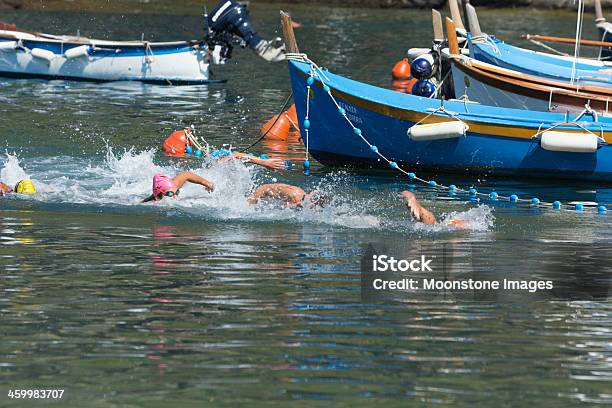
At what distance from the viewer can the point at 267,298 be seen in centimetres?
967

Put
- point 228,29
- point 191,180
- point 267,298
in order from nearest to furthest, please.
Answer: point 267,298
point 191,180
point 228,29

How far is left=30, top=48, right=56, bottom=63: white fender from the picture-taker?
2511 cm

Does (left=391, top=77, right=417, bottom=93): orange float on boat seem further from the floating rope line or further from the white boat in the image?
the floating rope line

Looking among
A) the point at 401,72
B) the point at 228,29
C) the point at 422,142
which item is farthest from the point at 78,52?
the point at 422,142

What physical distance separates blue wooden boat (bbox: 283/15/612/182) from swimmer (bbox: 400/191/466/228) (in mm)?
3087

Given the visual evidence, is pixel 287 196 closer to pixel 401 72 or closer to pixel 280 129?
pixel 280 129

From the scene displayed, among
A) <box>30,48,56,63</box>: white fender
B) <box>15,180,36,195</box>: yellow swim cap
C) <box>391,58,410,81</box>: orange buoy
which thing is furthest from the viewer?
<box>391,58,410,81</box>: orange buoy

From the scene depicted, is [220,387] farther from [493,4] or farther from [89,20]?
[493,4]

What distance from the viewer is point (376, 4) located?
45656mm

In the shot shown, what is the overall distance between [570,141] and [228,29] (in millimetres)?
11004

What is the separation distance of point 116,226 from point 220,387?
5166 mm

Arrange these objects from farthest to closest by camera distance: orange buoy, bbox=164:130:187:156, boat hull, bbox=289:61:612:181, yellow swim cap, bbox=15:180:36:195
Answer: orange buoy, bbox=164:130:187:156 < boat hull, bbox=289:61:612:181 < yellow swim cap, bbox=15:180:36:195

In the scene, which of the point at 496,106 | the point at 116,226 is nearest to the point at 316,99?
the point at 496,106

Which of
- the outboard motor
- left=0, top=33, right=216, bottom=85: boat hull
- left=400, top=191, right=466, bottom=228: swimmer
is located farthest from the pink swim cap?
left=0, top=33, right=216, bottom=85: boat hull
